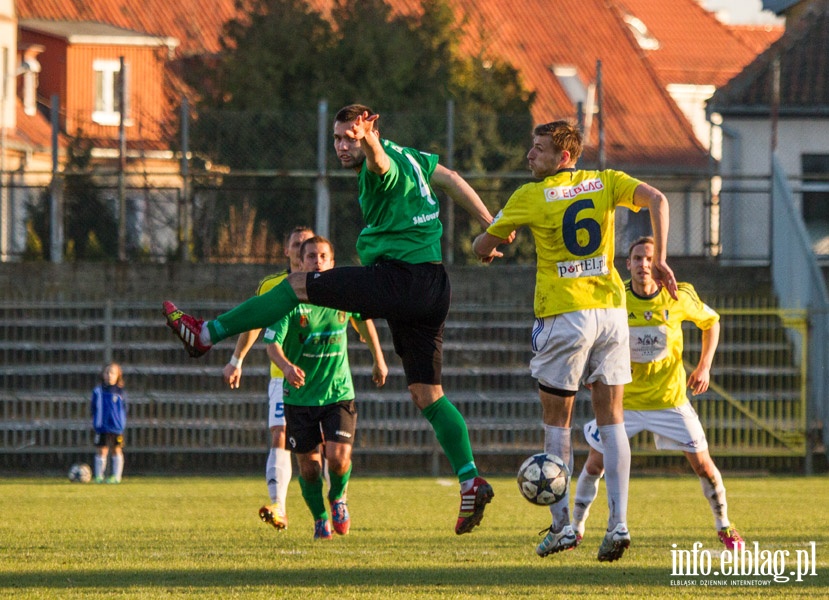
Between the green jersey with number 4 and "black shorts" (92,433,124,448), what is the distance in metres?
9.38

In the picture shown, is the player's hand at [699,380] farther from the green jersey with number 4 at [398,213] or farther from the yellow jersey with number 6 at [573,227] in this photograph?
the green jersey with number 4 at [398,213]

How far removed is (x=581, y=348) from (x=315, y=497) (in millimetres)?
2757

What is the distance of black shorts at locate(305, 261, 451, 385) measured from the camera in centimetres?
685

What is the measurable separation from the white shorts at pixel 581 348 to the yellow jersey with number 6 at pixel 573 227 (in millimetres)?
60

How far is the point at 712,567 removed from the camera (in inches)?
298

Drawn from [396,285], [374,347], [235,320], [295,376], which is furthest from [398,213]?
→ [374,347]

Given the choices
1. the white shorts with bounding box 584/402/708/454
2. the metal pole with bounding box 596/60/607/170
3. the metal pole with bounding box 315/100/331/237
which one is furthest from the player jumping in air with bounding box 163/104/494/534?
the metal pole with bounding box 596/60/607/170

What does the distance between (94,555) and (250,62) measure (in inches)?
627

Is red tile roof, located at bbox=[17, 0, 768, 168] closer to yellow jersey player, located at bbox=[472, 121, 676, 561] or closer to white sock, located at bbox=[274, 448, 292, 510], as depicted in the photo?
white sock, located at bbox=[274, 448, 292, 510]

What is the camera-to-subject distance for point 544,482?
6.89 m

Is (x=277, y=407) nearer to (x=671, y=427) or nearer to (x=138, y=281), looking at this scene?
(x=671, y=427)

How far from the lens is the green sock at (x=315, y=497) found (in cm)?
912

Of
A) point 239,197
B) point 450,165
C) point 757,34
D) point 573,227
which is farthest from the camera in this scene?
point 757,34

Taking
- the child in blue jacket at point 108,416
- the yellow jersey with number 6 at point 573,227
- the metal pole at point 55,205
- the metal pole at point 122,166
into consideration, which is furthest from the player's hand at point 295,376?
the metal pole at point 55,205
